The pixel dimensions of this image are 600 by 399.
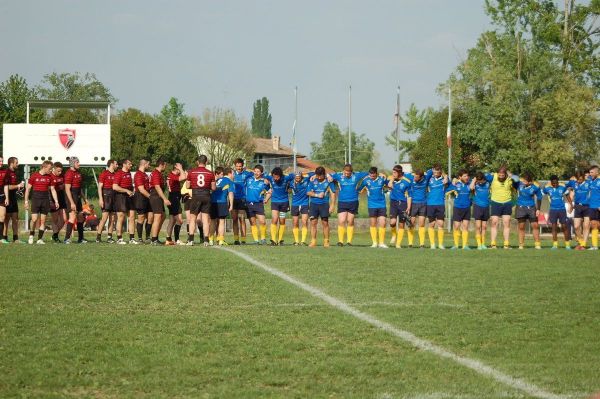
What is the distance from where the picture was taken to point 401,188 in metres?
24.0

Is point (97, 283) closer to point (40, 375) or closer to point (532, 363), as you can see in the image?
point (40, 375)

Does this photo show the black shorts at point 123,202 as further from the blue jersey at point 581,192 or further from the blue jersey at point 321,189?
the blue jersey at point 581,192

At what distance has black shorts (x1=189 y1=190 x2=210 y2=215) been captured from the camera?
2189 centimetres

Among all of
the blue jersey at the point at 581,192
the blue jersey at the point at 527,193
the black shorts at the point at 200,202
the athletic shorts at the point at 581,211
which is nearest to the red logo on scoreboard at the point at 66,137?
the black shorts at the point at 200,202

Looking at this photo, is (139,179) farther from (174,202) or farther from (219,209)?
(219,209)

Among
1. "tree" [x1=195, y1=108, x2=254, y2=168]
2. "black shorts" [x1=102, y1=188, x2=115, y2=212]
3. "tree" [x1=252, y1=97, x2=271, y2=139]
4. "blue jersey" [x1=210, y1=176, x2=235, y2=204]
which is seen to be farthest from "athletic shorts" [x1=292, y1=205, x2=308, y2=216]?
"tree" [x1=252, y1=97, x2=271, y2=139]

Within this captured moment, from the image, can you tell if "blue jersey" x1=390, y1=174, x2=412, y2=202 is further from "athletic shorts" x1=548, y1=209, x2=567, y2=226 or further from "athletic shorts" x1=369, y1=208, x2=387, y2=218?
"athletic shorts" x1=548, y1=209, x2=567, y2=226

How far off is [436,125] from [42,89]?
62493 mm

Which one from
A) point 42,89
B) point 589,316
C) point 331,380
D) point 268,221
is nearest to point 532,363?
point 331,380

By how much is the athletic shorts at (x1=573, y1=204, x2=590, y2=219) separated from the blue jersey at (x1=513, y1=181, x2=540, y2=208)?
103cm

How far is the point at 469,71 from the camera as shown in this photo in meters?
61.2

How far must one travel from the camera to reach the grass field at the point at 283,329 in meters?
7.07

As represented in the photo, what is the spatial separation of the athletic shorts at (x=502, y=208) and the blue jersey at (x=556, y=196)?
6.55ft

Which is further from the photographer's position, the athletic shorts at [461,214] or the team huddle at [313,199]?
the athletic shorts at [461,214]
